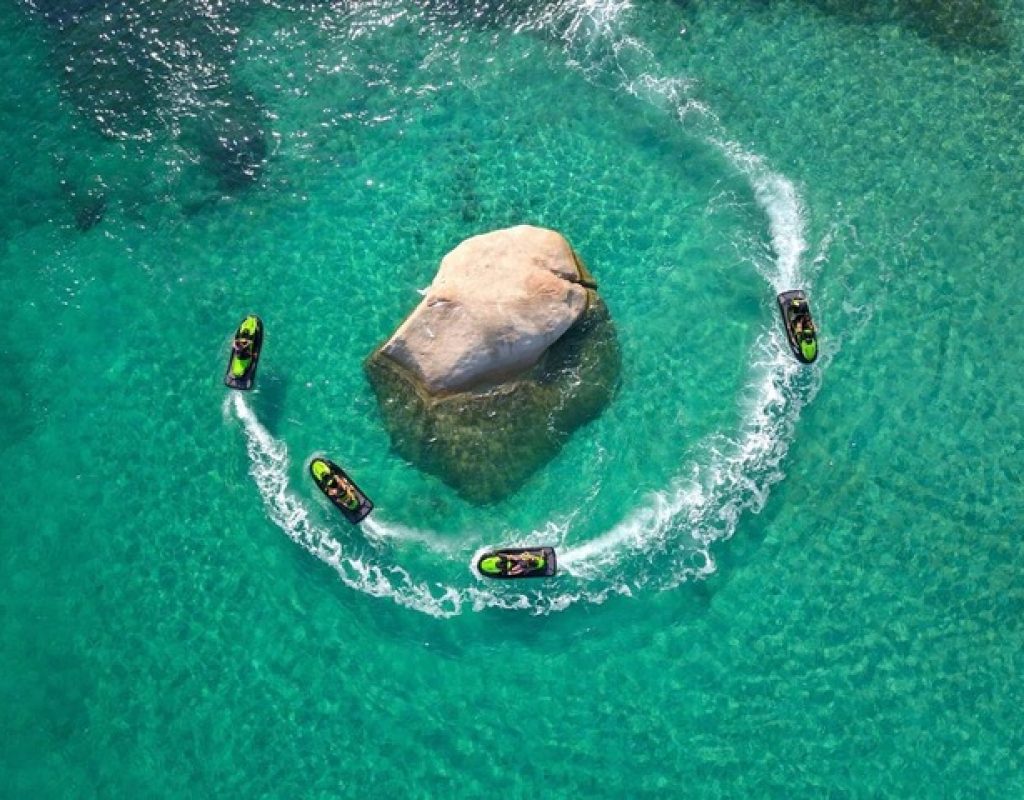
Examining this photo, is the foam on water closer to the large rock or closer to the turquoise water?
the turquoise water

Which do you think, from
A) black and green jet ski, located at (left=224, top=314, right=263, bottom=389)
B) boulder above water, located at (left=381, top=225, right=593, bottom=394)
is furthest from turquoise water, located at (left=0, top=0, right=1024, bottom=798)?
boulder above water, located at (left=381, top=225, right=593, bottom=394)

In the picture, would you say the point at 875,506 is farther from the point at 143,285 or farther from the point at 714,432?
the point at 143,285

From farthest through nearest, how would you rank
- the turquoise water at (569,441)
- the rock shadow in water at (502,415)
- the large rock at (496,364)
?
the rock shadow in water at (502,415) < the large rock at (496,364) < the turquoise water at (569,441)

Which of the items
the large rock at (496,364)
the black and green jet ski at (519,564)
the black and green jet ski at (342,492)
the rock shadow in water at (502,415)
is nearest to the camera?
the black and green jet ski at (519,564)

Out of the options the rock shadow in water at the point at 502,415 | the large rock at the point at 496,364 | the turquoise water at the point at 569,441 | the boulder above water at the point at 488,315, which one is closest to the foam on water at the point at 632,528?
the turquoise water at the point at 569,441

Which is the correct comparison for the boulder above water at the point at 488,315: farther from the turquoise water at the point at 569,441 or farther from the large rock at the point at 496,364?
the turquoise water at the point at 569,441

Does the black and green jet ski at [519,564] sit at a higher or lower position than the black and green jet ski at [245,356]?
lower

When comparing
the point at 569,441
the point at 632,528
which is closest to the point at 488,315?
the point at 569,441

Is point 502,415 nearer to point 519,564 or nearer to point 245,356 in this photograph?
point 519,564
